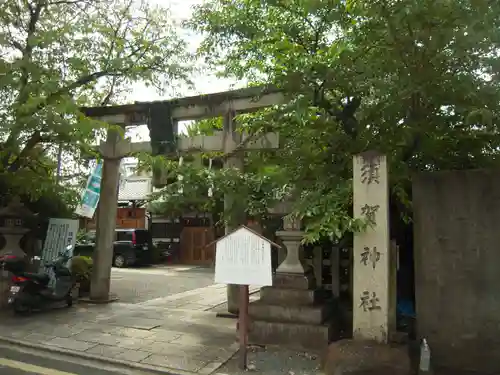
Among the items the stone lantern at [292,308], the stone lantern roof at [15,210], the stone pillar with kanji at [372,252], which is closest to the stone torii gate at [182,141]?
the stone lantern at [292,308]

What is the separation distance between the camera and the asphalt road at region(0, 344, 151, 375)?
215 inches

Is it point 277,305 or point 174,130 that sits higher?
point 174,130

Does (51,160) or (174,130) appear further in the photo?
(51,160)

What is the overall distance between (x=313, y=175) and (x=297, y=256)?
140 centimetres

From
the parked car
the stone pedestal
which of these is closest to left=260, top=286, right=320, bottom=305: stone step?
the stone pedestal

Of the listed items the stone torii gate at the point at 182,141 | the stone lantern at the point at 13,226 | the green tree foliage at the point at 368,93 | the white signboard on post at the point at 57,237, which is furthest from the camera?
the white signboard on post at the point at 57,237

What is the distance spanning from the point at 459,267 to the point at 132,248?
18.2m

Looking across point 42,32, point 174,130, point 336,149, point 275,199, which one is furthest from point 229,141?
point 42,32

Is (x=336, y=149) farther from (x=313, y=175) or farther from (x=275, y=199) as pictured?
(x=275, y=199)

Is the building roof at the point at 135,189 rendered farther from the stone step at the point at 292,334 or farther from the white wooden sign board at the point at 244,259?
the white wooden sign board at the point at 244,259

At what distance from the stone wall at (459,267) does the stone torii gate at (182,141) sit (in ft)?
10.6

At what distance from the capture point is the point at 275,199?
6.95 meters

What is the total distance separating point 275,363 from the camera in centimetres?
577

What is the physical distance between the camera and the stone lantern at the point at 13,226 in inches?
380
